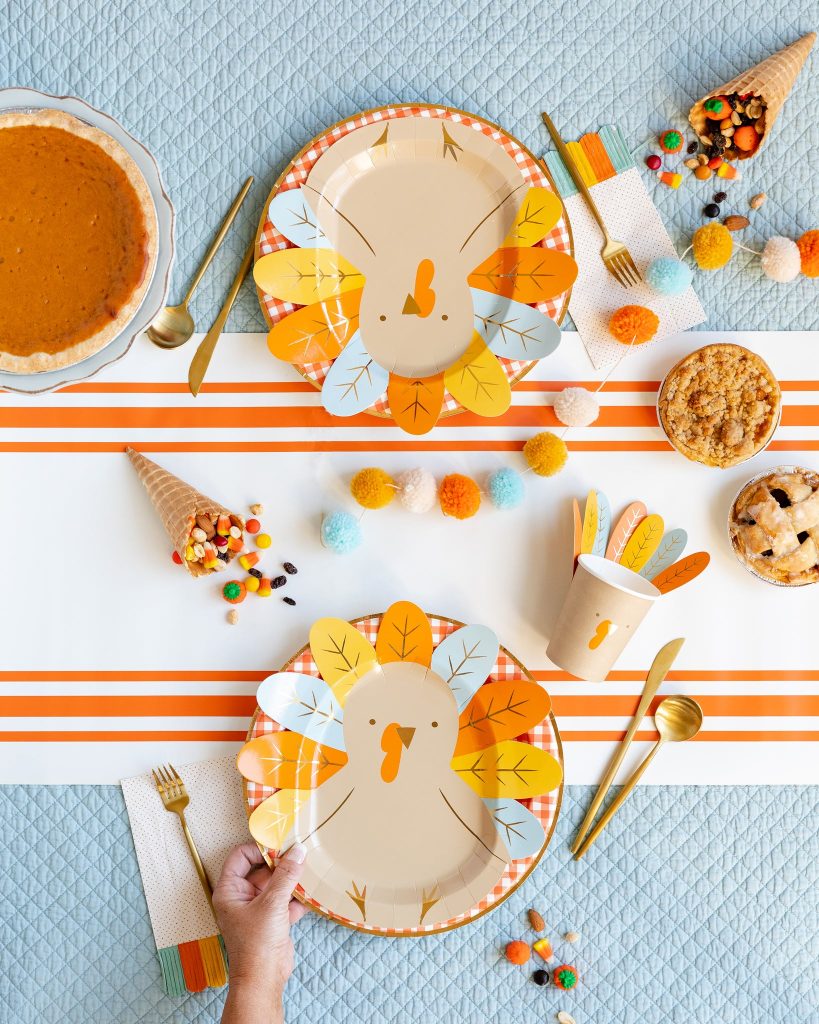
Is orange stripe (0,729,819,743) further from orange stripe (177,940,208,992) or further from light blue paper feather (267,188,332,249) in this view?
light blue paper feather (267,188,332,249)

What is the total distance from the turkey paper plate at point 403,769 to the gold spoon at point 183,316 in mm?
458

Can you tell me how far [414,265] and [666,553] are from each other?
1.80 ft

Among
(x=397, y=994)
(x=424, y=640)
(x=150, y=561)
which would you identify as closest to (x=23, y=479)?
(x=150, y=561)

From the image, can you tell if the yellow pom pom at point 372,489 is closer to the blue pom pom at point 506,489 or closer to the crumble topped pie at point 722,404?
the blue pom pom at point 506,489

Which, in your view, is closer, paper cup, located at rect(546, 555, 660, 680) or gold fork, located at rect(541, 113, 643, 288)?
paper cup, located at rect(546, 555, 660, 680)

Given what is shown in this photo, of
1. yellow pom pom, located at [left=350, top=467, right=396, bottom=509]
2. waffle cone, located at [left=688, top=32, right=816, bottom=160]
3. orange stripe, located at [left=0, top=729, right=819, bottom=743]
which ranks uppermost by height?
waffle cone, located at [left=688, top=32, right=816, bottom=160]

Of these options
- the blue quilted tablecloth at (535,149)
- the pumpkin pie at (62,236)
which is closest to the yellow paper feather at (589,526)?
the blue quilted tablecloth at (535,149)

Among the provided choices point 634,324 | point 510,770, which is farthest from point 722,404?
point 510,770

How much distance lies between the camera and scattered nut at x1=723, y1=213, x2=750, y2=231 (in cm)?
111

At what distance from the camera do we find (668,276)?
42.0 inches

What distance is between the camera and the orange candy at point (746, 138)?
1.09 metres

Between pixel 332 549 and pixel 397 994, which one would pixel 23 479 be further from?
pixel 397 994

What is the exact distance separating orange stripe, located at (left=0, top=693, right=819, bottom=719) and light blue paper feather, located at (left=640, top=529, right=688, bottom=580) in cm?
19

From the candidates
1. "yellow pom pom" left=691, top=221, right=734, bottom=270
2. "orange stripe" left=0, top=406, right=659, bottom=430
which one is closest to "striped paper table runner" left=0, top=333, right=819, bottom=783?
"orange stripe" left=0, top=406, right=659, bottom=430
